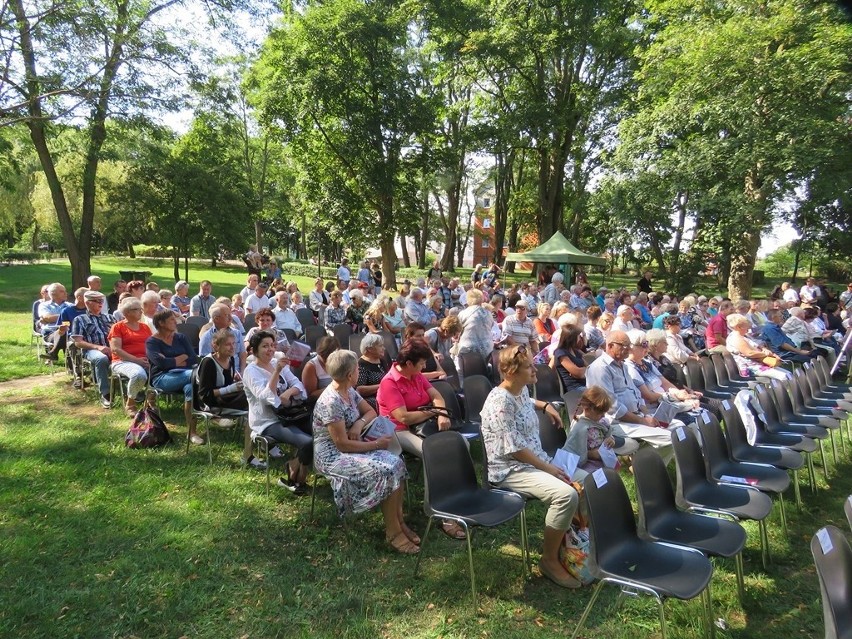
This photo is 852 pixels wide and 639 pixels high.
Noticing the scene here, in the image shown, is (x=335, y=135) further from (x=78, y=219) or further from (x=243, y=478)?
(x=78, y=219)

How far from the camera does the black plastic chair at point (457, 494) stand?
3266 mm

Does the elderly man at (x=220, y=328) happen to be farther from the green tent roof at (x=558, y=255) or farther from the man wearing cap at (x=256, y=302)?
the green tent roof at (x=558, y=255)

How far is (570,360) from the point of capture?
223 inches

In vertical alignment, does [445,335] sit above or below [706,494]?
above

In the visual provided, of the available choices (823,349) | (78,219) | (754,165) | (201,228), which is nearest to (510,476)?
(823,349)

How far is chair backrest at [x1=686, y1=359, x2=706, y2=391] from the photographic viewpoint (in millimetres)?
6285

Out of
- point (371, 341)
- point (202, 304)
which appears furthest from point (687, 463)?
point (202, 304)

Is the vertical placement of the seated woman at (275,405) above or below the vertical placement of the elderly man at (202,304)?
below

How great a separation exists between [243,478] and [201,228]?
53.0 ft

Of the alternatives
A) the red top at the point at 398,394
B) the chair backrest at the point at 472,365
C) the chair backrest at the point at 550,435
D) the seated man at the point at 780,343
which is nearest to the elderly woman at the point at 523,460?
the chair backrest at the point at 550,435

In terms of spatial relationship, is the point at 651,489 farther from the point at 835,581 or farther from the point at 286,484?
the point at 286,484

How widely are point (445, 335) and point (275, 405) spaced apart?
3.10 meters

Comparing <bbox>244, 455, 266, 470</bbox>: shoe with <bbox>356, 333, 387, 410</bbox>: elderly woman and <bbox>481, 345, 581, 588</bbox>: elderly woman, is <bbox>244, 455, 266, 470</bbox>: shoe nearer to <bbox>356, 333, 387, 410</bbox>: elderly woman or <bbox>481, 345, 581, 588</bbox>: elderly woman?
<bbox>356, 333, 387, 410</bbox>: elderly woman

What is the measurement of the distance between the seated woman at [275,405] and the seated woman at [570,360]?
105 inches
